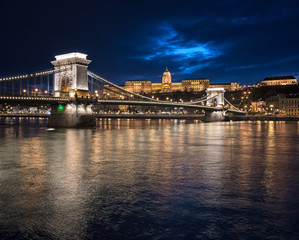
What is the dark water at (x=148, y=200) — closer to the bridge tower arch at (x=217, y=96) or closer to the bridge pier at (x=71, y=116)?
the bridge pier at (x=71, y=116)

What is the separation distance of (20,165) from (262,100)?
137512mm

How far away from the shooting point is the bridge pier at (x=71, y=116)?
44.7 metres

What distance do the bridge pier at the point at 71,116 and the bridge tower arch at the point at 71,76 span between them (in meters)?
1.86

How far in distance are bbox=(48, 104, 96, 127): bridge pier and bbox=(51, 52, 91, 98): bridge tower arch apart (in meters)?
1.86

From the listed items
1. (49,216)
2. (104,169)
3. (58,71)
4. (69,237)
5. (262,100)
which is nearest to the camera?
(69,237)

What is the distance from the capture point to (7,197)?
9078 millimetres

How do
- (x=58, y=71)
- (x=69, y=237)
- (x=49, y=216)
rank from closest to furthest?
(x=69, y=237) → (x=49, y=216) → (x=58, y=71)

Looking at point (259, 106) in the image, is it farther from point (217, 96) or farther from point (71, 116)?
point (71, 116)

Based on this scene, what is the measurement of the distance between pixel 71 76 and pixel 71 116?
6.17 metres

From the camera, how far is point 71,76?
46219 millimetres

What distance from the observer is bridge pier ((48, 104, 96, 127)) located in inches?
1758

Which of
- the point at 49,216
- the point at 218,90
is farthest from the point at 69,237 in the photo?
the point at 218,90

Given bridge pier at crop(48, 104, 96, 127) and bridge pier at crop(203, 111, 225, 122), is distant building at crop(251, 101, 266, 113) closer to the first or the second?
bridge pier at crop(203, 111, 225, 122)

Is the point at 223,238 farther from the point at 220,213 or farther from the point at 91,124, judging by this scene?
the point at 91,124
